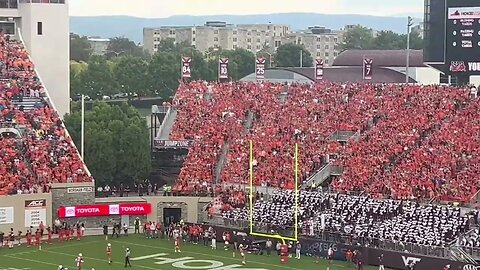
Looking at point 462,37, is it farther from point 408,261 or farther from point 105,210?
point 105,210

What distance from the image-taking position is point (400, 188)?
3656cm

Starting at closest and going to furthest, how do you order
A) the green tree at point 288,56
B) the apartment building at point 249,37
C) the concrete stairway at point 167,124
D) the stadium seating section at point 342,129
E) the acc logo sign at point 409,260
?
the acc logo sign at point 409,260
the stadium seating section at point 342,129
the concrete stairway at point 167,124
the green tree at point 288,56
the apartment building at point 249,37

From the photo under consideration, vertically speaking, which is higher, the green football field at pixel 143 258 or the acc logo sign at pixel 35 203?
the acc logo sign at pixel 35 203

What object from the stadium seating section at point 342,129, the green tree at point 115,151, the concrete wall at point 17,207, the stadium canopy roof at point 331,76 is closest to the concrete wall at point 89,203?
the concrete wall at point 17,207

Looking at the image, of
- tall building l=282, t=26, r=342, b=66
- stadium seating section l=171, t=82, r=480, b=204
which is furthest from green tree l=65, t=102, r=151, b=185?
tall building l=282, t=26, r=342, b=66

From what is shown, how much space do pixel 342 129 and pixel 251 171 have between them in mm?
8455

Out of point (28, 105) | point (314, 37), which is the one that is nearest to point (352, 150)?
point (28, 105)

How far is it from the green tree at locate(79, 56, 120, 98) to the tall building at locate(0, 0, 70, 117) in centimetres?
3024

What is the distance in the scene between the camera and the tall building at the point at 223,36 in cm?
16175

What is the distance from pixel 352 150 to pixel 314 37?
115 meters

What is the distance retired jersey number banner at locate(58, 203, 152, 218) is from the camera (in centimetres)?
3916

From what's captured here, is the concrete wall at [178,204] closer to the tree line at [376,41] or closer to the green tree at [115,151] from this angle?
the green tree at [115,151]

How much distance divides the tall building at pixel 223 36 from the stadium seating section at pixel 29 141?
10742 centimetres

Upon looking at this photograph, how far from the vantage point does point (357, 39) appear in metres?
132
